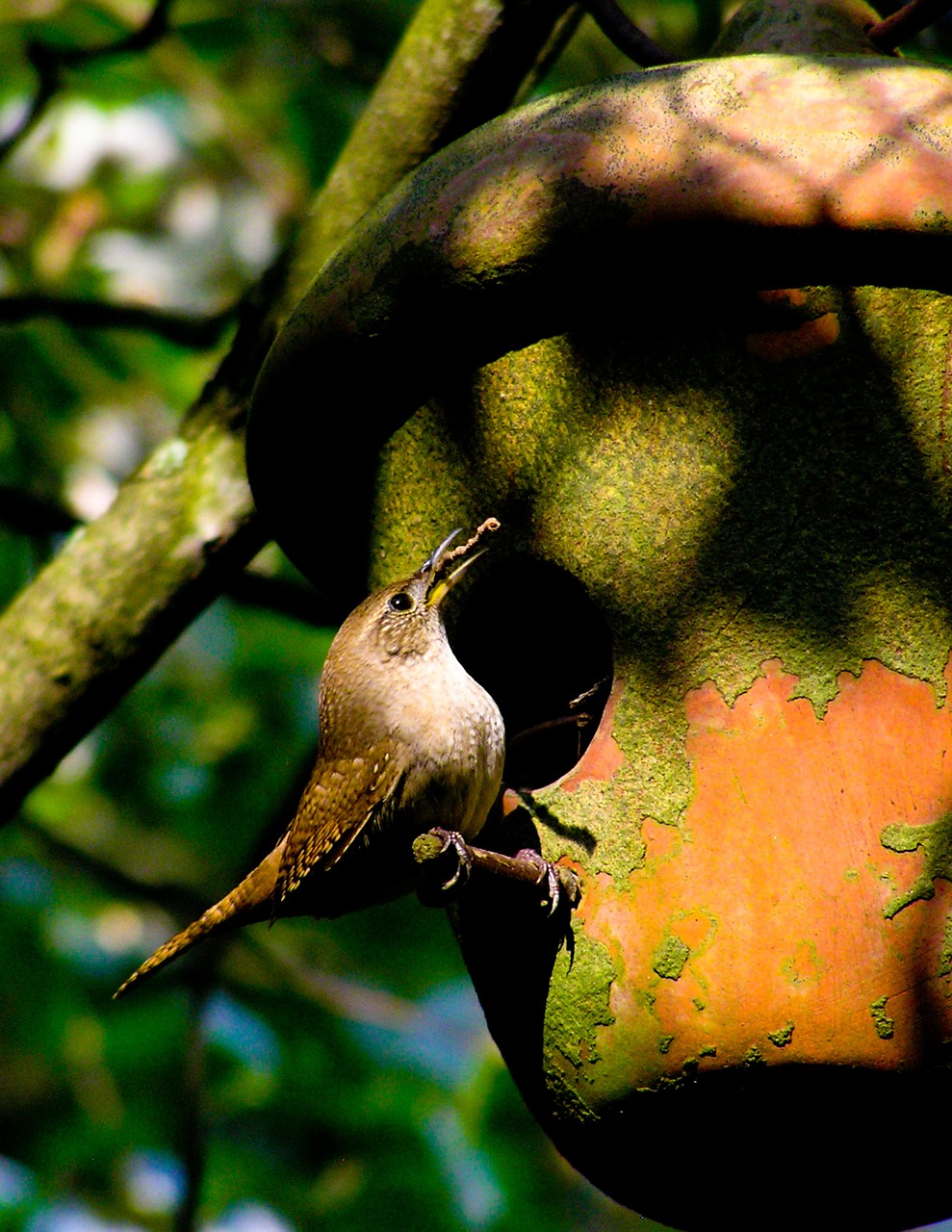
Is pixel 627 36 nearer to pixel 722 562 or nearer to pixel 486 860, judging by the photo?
pixel 722 562

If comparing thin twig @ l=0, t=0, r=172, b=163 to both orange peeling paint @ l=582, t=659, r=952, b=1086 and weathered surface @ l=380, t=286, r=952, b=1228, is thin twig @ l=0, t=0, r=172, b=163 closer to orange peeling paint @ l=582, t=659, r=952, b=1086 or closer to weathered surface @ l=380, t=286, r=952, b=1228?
weathered surface @ l=380, t=286, r=952, b=1228

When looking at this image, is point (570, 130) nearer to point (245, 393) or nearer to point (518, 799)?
point (518, 799)

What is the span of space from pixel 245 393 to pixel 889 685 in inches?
64.8

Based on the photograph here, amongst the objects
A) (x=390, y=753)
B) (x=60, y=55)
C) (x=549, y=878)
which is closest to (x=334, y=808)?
(x=390, y=753)

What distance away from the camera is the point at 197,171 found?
19.3ft

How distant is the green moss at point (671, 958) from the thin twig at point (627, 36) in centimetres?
148

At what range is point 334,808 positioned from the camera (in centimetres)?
244

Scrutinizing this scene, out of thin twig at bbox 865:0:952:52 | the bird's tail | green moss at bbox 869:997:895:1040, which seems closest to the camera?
green moss at bbox 869:997:895:1040

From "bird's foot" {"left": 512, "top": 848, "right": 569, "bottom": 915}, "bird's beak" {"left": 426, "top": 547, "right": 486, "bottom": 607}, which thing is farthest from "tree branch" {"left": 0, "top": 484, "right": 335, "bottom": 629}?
"bird's foot" {"left": 512, "top": 848, "right": 569, "bottom": 915}

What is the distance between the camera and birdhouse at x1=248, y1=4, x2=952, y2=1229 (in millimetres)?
1677

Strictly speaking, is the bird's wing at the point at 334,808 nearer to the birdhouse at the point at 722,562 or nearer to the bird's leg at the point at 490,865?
the birdhouse at the point at 722,562

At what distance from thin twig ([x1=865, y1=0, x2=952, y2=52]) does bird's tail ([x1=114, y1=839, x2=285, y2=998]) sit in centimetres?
177

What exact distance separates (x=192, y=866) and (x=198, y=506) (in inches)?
98.7

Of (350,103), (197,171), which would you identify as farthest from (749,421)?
(197,171)
